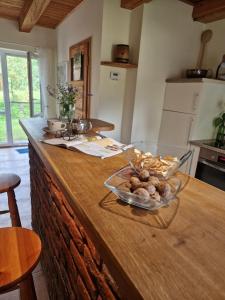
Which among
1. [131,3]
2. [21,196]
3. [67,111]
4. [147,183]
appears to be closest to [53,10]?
[131,3]

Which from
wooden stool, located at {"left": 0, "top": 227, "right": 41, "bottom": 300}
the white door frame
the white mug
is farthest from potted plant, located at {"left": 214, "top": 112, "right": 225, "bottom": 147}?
the white door frame

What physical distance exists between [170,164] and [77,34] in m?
3.25

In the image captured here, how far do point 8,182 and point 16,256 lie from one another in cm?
85

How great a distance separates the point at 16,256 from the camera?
83cm

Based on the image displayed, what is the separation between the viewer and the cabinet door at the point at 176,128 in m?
2.60

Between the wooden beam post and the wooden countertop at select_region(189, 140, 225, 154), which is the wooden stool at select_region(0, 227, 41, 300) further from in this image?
the wooden beam post

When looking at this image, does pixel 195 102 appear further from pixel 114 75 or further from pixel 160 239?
pixel 160 239

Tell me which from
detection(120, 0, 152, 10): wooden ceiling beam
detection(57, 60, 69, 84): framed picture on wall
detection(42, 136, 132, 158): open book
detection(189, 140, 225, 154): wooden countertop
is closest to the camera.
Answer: detection(42, 136, 132, 158): open book

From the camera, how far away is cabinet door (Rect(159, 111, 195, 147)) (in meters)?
2.60

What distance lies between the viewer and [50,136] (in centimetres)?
149

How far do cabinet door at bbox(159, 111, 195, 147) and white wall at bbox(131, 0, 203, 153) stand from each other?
0.37 ft

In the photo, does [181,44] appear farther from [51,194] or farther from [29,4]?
[51,194]

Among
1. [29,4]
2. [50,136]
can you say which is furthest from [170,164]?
[29,4]

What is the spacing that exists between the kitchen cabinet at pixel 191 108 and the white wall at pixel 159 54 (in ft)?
0.66
